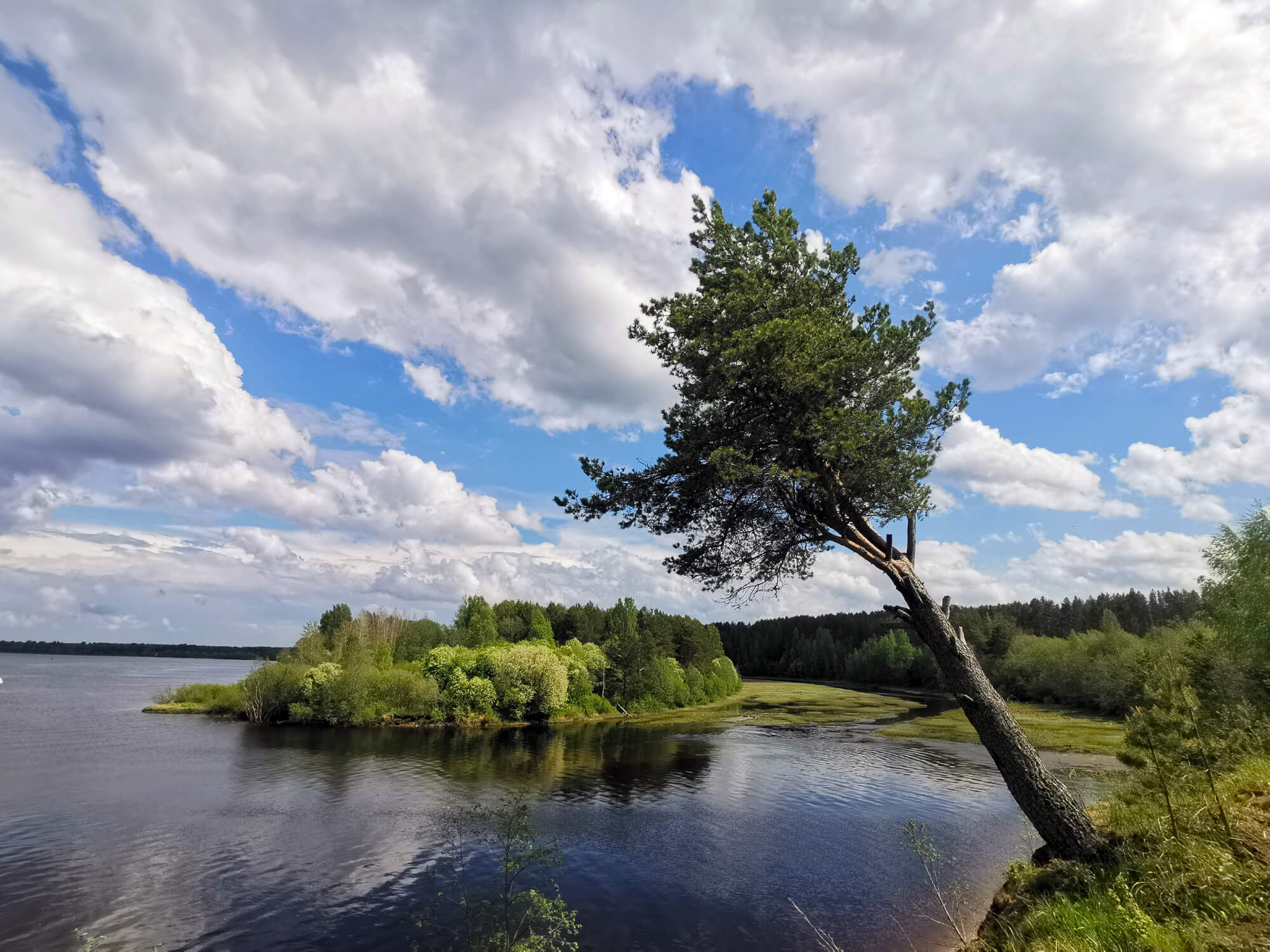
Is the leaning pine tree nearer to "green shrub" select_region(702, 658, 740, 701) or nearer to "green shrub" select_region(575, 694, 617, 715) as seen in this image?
"green shrub" select_region(575, 694, 617, 715)

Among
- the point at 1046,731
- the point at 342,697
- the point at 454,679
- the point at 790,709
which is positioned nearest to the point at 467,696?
the point at 454,679

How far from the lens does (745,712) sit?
88.8m

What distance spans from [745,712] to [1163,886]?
8382 centimetres

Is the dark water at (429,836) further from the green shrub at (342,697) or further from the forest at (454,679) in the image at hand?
the forest at (454,679)

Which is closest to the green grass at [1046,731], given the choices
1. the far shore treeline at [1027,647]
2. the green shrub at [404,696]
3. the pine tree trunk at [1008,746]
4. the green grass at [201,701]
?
the far shore treeline at [1027,647]

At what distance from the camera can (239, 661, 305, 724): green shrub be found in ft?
229

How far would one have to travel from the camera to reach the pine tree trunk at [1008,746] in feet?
39.8

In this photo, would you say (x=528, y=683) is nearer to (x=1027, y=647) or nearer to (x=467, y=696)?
(x=467, y=696)

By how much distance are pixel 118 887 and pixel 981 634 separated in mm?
127158

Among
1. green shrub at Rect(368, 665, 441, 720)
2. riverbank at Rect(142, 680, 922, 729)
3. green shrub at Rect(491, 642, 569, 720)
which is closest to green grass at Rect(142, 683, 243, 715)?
riverbank at Rect(142, 680, 922, 729)

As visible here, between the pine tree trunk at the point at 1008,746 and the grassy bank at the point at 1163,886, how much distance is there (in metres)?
0.54

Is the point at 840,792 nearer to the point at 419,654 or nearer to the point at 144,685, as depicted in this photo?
the point at 419,654

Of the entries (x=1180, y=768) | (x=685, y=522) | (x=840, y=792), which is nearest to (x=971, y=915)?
(x=1180, y=768)

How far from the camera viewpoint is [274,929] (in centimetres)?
1834
